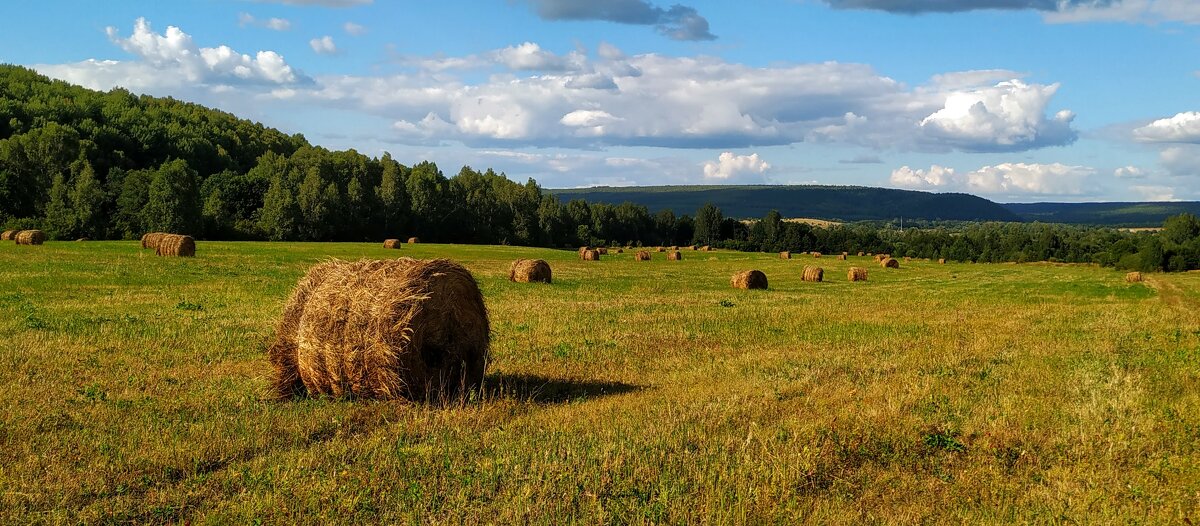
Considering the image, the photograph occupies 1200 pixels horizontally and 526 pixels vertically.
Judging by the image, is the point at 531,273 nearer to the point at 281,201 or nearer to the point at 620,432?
the point at 620,432

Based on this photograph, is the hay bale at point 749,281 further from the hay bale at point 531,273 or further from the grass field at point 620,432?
the grass field at point 620,432

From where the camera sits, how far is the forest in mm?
88375

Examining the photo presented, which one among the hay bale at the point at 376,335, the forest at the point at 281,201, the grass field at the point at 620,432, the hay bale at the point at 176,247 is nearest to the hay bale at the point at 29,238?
the hay bale at the point at 176,247

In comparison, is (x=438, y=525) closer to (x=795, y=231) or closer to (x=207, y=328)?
→ (x=207, y=328)

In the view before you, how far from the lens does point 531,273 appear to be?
37.1m

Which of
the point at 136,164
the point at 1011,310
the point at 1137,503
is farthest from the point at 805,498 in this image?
the point at 136,164

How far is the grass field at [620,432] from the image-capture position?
731 cm

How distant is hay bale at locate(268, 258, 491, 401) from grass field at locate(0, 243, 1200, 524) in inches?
19.6

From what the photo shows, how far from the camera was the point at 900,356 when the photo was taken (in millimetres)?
15984

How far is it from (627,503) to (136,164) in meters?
136

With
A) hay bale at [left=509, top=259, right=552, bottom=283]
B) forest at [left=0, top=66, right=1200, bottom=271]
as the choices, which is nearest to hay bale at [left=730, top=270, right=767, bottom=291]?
hay bale at [left=509, top=259, right=552, bottom=283]

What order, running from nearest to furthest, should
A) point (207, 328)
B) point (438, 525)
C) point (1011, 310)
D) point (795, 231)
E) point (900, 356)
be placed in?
point (438, 525), point (900, 356), point (207, 328), point (1011, 310), point (795, 231)

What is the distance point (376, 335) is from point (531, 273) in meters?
25.8

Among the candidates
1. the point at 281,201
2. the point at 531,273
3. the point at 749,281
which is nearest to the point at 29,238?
the point at 531,273
